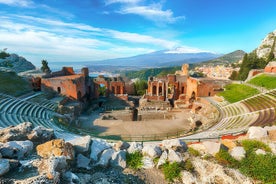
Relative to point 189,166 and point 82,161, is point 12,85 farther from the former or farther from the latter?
point 189,166

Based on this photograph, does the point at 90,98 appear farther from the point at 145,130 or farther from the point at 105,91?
the point at 145,130

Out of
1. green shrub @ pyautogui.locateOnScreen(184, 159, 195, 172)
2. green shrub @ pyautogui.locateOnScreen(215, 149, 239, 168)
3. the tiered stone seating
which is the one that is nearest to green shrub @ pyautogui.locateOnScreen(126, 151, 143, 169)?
green shrub @ pyautogui.locateOnScreen(184, 159, 195, 172)

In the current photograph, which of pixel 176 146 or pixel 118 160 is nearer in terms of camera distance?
pixel 118 160

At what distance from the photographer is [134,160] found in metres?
7.45

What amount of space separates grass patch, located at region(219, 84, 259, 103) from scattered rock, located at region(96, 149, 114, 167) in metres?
26.2

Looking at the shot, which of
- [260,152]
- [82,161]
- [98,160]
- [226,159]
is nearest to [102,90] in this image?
[98,160]

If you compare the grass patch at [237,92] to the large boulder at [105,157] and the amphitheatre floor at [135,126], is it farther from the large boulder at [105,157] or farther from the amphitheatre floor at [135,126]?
the large boulder at [105,157]

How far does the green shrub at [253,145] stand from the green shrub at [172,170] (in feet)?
10.8

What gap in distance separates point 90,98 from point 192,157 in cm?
3282

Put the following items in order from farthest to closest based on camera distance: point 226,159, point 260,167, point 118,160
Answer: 1. point 118,160
2. point 226,159
3. point 260,167

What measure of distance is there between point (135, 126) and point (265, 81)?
2407 cm

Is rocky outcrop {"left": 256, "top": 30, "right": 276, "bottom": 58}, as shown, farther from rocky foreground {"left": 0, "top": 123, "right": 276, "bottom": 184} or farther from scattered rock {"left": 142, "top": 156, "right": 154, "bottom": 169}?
scattered rock {"left": 142, "top": 156, "right": 154, "bottom": 169}

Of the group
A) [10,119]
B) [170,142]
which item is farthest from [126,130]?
[170,142]

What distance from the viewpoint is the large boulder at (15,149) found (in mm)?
5953
